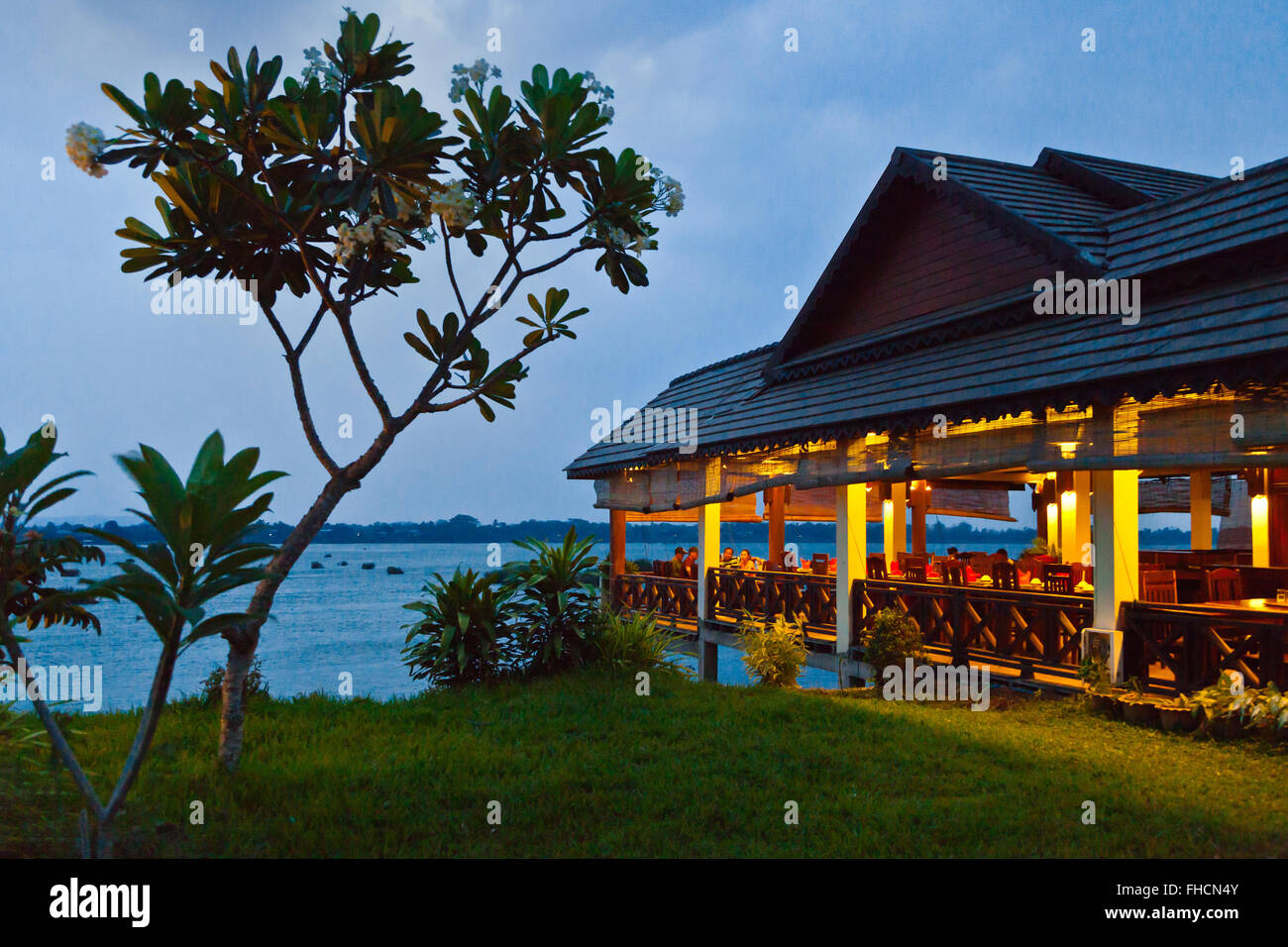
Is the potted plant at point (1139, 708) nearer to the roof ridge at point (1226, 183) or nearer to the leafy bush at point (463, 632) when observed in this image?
the roof ridge at point (1226, 183)

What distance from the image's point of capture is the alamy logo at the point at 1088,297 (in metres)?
8.91

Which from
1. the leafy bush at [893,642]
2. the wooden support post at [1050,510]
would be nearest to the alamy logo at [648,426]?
the leafy bush at [893,642]

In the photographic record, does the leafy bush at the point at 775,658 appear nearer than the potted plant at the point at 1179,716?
No

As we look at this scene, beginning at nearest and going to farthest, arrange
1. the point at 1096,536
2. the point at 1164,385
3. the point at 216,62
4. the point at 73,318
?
the point at 216,62, the point at 1164,385, the point at 1096,536, the point at 73,318

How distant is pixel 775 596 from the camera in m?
14.4

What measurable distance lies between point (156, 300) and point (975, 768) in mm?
7415

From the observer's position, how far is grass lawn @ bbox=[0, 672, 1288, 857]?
4871mm

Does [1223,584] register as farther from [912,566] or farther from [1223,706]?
[912,566]

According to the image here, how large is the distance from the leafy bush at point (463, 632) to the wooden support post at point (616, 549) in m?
8.57

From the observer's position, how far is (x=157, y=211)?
6.02 m

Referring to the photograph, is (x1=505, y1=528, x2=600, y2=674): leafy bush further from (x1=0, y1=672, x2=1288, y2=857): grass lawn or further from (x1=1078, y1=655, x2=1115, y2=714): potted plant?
(x1=1078, y1=655, x2=1115, y2=714): potted plant

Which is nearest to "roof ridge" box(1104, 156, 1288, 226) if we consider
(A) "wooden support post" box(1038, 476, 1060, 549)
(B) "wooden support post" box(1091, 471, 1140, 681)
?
(B) "wooden support post" box(1091, 471, 1140, 681)

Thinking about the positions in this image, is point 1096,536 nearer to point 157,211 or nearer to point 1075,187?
point 1075,187
